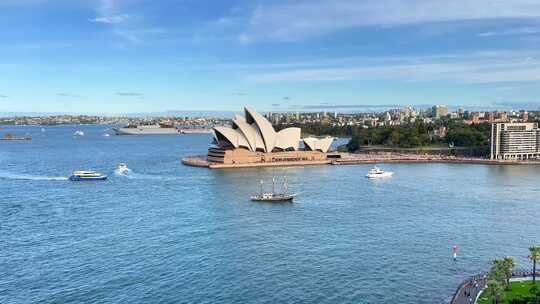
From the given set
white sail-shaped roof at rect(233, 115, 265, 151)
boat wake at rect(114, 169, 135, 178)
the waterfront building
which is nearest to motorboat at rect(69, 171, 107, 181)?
boat wake at rect(114, 169, 135, 178)

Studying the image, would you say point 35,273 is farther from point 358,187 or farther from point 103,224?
point 358,187

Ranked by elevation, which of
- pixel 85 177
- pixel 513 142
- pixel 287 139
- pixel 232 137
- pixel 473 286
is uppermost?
pixel 232 137

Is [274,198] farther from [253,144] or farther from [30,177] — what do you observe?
[253,144]

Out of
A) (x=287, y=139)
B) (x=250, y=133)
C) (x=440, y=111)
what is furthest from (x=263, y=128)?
(x=440, y=111)

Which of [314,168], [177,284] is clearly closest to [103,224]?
[177,284]

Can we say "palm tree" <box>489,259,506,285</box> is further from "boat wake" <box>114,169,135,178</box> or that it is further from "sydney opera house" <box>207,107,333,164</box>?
"sydney opera house" <box>207,107,333,164</box>

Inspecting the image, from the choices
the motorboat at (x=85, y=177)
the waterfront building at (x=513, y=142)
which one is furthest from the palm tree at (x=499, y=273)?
the waterfront building at (x=513, y=142)
